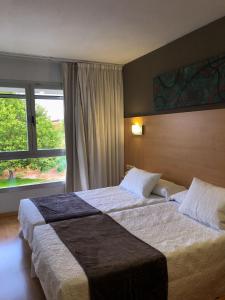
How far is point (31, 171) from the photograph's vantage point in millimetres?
4070

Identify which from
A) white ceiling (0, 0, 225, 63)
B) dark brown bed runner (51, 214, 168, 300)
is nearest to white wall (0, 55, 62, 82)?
white ceiling (0, 0, 225, 63)

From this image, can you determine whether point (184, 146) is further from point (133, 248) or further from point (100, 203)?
point (133, 248)

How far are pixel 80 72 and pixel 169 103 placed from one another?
1.56 m

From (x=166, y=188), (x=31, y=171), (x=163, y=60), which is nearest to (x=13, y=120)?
(x=31, y=171)

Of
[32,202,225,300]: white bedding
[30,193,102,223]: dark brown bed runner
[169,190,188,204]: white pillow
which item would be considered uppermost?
[169,190,188,204]: white pillow

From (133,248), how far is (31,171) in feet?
8.82

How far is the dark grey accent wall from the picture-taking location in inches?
104

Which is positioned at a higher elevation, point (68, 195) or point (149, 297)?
point (68, 195)

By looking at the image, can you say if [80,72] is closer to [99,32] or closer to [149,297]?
[99,32]

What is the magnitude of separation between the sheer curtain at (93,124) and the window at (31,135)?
24 cm

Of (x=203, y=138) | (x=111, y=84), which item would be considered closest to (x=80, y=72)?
(x=111, y=84)

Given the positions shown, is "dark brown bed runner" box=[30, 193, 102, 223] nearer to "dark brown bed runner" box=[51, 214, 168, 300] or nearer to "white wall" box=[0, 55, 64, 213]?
"dark brown bed runner" box=[51, 214, 168, 300]

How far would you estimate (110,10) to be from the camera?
2.29m

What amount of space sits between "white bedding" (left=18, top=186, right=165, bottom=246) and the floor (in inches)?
10.4
